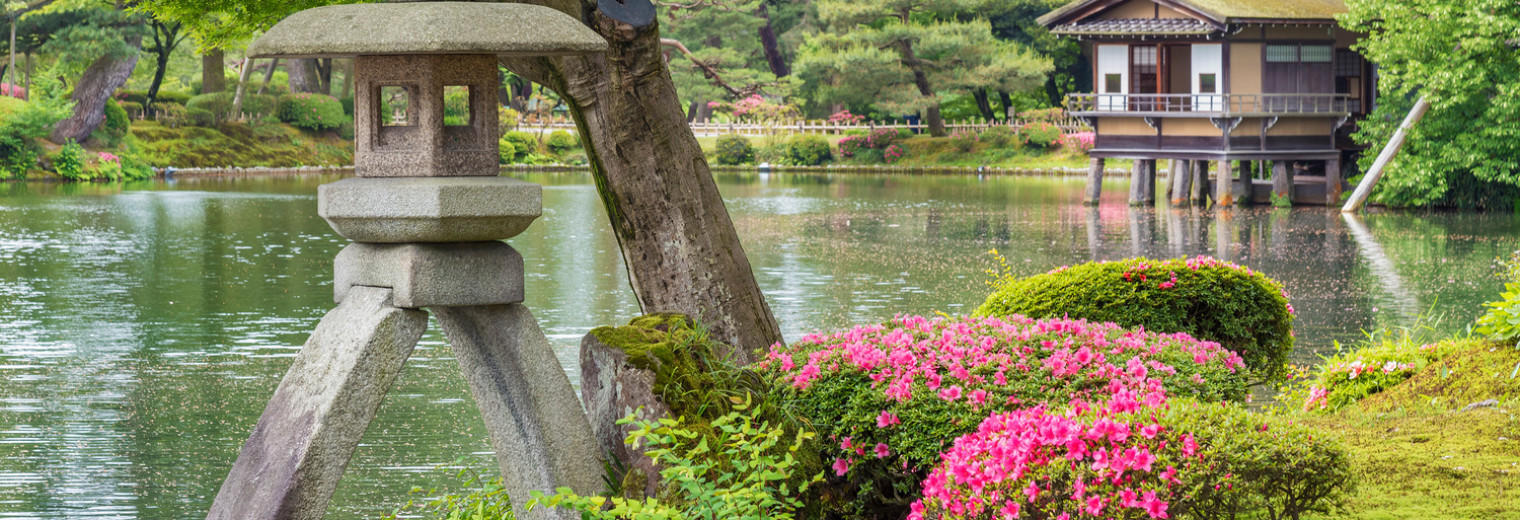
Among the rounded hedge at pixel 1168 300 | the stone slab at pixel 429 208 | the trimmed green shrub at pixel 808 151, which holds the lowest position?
the rounded hedge at pixel 1168 300

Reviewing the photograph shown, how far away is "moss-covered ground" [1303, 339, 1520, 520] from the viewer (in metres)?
5.46

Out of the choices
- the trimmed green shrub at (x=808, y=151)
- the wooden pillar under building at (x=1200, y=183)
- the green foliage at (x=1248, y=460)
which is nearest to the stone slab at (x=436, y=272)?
the green foliage at (x=1248, y=460)

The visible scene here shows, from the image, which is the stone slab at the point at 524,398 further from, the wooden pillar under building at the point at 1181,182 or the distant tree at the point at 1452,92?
the wooden pillar under building at the point at 1181,182

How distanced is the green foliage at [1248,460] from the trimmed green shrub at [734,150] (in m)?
53.1

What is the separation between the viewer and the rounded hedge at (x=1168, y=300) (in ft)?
26.2

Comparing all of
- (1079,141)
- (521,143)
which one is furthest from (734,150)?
(1079,141)

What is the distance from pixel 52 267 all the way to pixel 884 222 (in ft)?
49.3

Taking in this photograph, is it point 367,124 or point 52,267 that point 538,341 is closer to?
point 367,124

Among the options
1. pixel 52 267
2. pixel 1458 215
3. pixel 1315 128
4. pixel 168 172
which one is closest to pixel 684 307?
pixel 52 267

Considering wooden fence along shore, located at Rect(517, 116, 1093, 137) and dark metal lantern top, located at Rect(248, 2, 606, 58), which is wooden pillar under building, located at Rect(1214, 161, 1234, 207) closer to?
wooden fence along shore, located at Rect(517, 116, 1093, 137)

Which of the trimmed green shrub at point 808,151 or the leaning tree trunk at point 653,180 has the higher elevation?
the trimmed green shrub at point 808,151

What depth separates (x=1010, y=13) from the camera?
51.5 metres

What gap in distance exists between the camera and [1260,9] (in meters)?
31.8

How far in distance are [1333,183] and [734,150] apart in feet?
92.4
